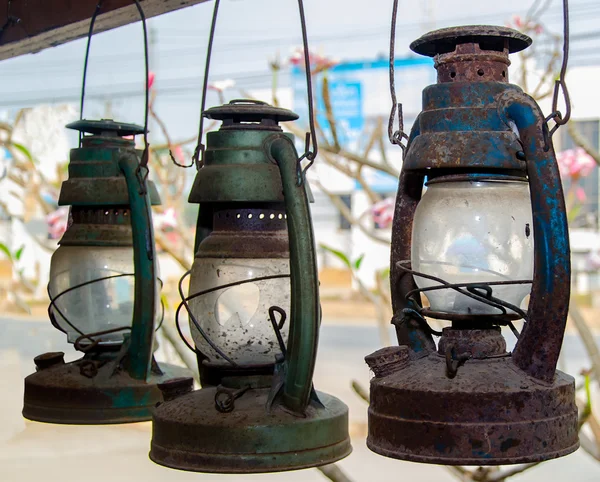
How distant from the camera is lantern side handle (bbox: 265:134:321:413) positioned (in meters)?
1.33

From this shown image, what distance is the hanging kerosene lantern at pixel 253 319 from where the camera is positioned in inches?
52.9

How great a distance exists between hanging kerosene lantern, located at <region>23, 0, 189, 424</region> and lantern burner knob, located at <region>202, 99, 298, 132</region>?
274 mm

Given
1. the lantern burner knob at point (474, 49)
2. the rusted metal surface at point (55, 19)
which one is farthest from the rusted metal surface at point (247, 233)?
the rusted metal surface at point (55, 19)

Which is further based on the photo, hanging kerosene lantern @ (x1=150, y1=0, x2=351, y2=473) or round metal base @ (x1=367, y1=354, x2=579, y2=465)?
hanging kerosene lantern @ (x1=150, y1=0, x2=351, y2=473)

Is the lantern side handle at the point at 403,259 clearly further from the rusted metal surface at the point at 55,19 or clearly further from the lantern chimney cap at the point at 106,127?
the rusted metal surface at the point at 55,19

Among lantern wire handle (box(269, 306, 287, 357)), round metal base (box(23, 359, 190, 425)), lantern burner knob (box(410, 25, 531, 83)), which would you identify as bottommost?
round metal base (box(23, 359, 190, 425))

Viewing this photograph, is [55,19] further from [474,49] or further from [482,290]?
[482,290]

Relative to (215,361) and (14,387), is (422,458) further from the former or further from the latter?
(14,387)

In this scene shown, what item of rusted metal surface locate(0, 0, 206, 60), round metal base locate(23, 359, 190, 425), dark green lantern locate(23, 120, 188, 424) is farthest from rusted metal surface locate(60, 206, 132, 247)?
rusted metal surface locate(0, 0, 206, 60)

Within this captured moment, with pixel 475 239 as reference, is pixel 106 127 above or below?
above

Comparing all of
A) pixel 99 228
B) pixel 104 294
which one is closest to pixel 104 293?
pixel 104 294

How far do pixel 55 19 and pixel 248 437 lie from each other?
51.6 inches

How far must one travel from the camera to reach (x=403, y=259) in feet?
4.46

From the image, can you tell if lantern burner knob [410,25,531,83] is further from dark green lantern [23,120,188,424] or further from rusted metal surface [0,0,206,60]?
rusted metal surface [0,0,206,60]
